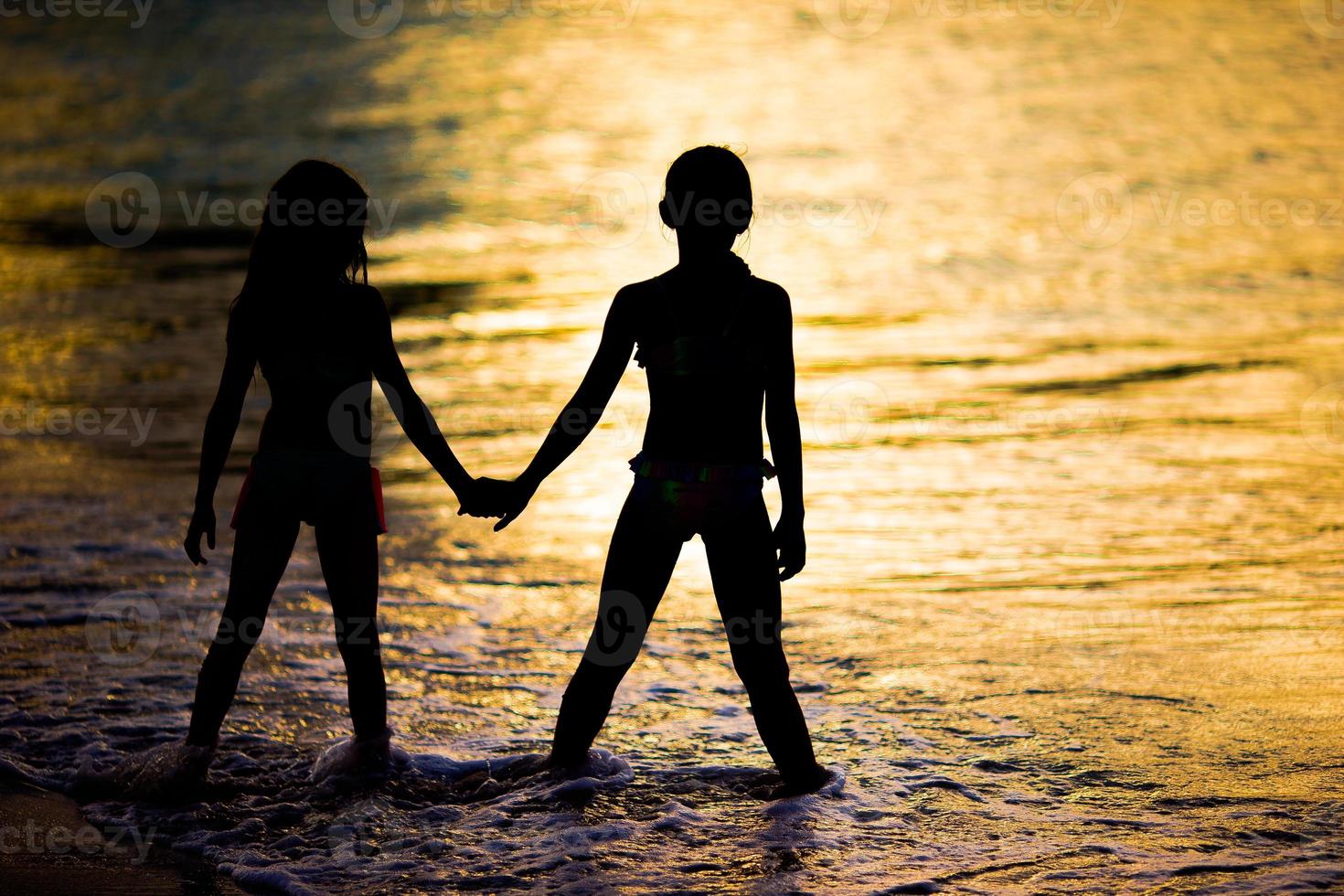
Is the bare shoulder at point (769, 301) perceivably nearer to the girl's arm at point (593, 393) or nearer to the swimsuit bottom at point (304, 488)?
the girl's arm at point (593, 393)

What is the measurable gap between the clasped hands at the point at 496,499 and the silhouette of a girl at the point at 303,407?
1.09 ft

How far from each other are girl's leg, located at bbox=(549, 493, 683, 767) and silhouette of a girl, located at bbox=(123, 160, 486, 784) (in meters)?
0.78

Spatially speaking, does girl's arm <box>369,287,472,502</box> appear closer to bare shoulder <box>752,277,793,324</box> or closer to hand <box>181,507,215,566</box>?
hand <box>181,507,215,566</box>

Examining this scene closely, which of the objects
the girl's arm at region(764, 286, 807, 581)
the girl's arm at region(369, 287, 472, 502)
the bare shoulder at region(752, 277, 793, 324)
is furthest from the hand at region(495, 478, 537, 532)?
the bare shoulder at region(752, 277, 793, 324)

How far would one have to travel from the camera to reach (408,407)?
203 inches

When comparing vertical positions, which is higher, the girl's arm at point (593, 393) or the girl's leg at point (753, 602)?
the girl's arm at point (593, 393)

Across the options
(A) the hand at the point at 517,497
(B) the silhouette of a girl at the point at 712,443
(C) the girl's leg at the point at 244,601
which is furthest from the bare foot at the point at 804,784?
(C) the girl's leg at the point at 244,601

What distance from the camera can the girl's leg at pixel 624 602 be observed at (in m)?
4.93

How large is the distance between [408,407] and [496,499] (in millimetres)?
450

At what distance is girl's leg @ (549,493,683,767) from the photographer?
194 inches

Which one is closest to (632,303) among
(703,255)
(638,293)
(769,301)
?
(638,293)

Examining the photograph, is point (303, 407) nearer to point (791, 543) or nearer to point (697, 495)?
point (697, 495)

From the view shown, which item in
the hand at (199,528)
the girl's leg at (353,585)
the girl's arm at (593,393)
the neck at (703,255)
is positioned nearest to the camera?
the neck at (703,255)

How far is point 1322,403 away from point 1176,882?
6.41m
